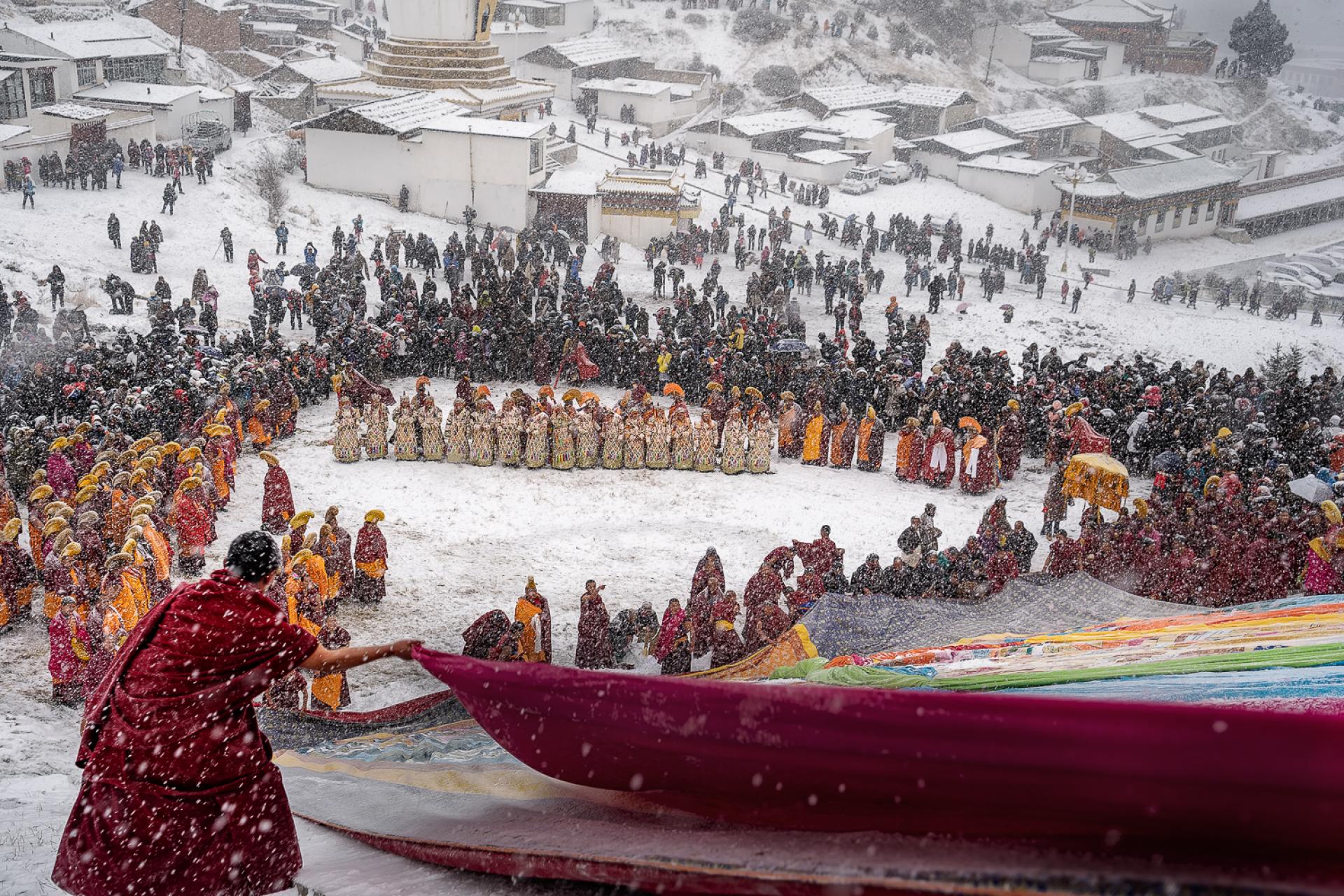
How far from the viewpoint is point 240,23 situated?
147 ft

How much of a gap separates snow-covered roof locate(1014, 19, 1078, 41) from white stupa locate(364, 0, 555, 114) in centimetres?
3581

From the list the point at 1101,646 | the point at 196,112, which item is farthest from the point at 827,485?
the point at 196,112

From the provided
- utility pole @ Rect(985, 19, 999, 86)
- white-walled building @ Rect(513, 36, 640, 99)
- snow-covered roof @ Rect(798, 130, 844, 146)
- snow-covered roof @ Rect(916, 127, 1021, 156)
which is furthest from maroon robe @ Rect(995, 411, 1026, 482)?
utility pole @ Rect(985, 19, 999, 86)

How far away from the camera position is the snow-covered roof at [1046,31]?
195 feet

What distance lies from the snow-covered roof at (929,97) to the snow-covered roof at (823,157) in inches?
388

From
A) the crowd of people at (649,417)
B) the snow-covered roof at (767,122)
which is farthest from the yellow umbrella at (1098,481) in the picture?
the snow-covered roof at (767,122)

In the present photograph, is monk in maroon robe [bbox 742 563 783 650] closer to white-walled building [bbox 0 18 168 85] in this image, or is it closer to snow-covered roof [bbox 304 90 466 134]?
snow-covered roof [bbox 304 90 466 134]

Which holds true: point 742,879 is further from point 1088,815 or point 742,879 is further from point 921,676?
point 921,676

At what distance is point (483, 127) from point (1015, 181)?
763 inches

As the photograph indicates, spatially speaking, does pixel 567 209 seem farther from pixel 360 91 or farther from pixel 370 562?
pixel 370 562

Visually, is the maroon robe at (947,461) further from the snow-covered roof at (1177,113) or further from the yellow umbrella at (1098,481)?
the snow-covered roof at (1177,113)

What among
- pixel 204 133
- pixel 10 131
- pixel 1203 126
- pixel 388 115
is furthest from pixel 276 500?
pixel 1203 126

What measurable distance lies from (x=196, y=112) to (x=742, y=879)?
33773 millimetres

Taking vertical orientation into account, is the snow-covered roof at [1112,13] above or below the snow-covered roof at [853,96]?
above
